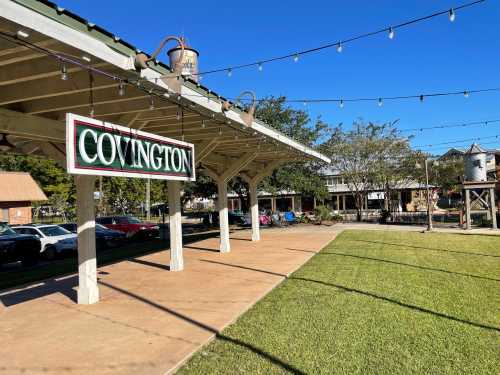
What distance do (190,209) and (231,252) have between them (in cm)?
6195

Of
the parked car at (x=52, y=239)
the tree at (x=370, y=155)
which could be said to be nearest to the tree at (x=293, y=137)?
the tree at (x=370, y=155)

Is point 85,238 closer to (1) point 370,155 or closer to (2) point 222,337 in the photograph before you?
(2) point 222,337

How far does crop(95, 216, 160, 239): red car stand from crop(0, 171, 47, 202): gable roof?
14.3m

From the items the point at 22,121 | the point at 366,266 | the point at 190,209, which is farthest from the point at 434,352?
the point at 190,209

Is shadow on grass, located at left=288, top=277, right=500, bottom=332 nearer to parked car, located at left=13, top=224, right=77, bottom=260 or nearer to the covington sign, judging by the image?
the covington sign

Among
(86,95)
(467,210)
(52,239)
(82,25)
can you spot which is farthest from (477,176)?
(82,25)

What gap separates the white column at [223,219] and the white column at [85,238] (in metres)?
7.06

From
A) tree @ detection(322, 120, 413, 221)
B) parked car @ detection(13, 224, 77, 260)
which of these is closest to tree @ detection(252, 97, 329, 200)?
tree @ detection(322, 120, 413, 221)

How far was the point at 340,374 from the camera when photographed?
4.18 metres

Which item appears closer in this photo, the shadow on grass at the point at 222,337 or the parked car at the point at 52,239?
the shadow on grass at the point at 222,337

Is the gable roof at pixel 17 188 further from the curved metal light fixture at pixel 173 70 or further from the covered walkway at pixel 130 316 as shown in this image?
the curved metal light fixture at pixel 173 70

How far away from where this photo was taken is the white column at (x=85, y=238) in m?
7.62

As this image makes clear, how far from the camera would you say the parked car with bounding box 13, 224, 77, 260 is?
608 inches

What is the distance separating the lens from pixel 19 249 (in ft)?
42.0
